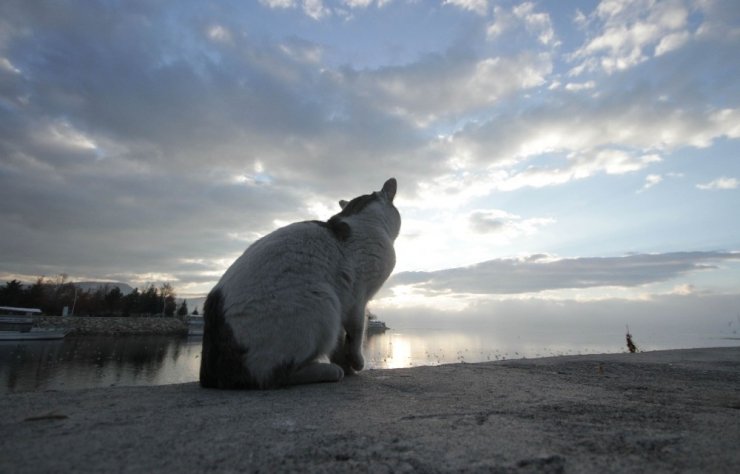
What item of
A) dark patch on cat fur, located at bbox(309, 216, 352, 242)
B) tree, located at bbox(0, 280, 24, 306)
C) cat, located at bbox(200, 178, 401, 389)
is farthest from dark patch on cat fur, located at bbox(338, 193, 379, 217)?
tree, located at bbox(0, 280, 24, 306)

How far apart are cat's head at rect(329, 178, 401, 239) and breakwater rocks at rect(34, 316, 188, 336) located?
77690mm

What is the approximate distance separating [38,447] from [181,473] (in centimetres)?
83

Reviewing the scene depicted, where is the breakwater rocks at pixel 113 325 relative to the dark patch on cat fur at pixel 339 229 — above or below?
below

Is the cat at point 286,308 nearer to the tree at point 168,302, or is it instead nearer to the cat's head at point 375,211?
the cat's head at point 375,211

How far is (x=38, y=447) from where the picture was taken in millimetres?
1665

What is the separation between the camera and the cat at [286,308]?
3129mm

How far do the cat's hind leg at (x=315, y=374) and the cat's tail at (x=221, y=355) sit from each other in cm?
43

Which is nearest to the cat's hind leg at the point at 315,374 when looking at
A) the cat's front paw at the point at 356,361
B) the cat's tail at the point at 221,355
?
the cat's tail at the point at 221,355

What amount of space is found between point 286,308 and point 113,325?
83389 millimetres

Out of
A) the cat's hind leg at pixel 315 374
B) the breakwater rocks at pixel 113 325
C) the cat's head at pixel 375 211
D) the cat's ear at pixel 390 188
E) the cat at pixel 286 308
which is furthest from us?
the breakwater rocks at pixel 113 325

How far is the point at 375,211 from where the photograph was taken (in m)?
5.08

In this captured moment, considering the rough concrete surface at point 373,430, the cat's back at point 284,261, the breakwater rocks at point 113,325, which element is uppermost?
the cat's back at point 284,261

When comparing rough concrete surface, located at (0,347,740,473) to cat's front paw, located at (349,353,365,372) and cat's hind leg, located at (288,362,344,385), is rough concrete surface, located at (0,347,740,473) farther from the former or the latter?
cat's front paw, located at (349,353,365,372)

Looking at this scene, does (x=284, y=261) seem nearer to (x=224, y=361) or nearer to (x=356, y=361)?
(x=224, y=361)
